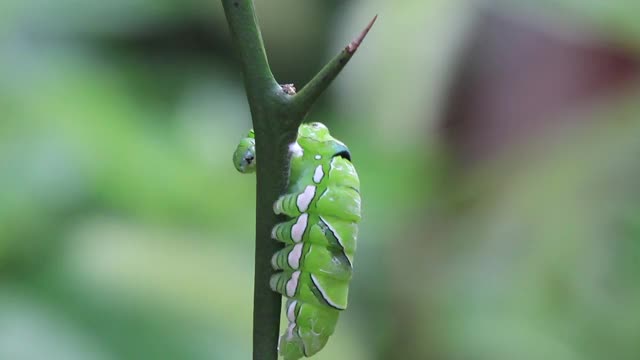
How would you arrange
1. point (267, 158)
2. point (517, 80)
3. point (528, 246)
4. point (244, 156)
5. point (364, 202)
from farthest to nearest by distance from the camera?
point (517, 80), point (364, 202), point (528, 246), point (244, 156), point (267, 158)

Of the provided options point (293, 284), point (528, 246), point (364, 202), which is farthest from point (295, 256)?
point (364, 202)

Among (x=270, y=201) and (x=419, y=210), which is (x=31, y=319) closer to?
(x=419, y=210)

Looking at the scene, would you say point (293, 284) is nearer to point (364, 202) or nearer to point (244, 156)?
point (244, 156)

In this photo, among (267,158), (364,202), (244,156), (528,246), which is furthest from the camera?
(364,202)

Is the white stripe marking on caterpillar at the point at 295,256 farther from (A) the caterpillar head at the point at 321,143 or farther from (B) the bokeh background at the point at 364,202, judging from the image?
(B) the bokeh background at the point at 364,202

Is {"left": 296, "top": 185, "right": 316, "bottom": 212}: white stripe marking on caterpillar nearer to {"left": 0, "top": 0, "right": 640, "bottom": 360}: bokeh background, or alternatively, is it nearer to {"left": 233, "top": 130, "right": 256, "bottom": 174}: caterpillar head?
{"left": 233, "top": 130, "right": 256, "bottom": 174}: caterpillar head

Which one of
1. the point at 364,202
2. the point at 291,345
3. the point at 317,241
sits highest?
the point at 364,202
